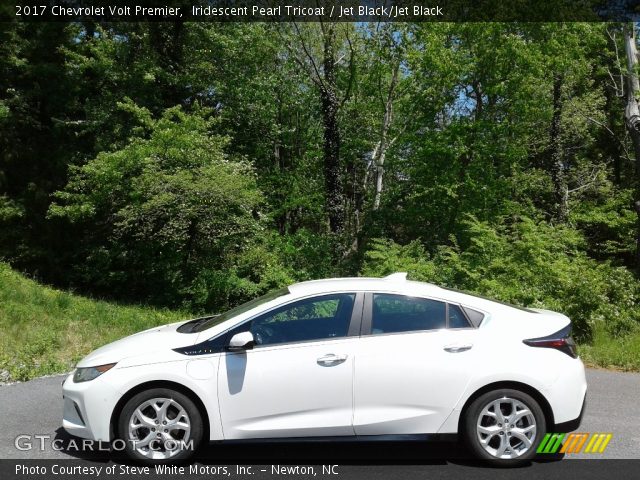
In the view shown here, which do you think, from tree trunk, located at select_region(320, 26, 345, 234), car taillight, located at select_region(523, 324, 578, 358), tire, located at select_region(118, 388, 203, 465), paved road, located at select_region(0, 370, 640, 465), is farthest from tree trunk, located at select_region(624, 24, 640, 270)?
tire, located at select_region(118, 388, 203, 465)

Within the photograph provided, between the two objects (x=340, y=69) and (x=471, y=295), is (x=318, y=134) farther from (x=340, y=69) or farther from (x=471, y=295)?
(x=471, y=295)

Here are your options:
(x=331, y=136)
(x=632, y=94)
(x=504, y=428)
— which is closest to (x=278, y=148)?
(x=331, y=136)

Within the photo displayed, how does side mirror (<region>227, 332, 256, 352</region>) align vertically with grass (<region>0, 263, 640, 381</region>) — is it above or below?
above

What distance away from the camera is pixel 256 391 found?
464 cm

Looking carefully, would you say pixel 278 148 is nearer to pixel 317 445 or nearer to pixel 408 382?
pixel 317 445

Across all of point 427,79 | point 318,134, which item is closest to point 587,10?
point 427,79

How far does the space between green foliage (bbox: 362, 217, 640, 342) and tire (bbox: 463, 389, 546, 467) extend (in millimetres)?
6418

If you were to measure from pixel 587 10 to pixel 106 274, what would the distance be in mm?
19777

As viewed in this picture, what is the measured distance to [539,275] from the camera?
1229cm

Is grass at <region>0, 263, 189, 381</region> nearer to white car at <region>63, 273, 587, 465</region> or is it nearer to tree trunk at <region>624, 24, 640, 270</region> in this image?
white car at <region>63, 273, 587, 465</region>

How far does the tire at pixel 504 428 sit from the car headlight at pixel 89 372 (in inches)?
117

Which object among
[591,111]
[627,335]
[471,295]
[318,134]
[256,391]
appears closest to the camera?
[256,391]

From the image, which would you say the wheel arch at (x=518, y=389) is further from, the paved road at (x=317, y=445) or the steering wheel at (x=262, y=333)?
the steering wheel at (x=262, y=333)

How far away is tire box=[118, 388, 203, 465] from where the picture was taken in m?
4.66
